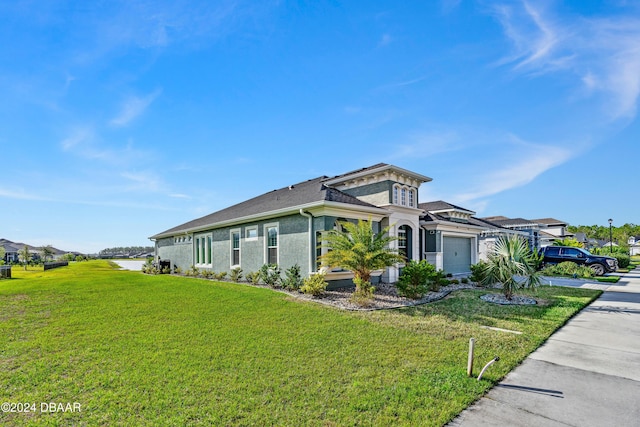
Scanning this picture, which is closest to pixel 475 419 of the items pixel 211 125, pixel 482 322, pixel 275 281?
pixel 482 322

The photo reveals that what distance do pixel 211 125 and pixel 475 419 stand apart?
543 inches

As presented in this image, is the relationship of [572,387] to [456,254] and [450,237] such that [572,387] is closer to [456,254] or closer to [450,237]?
[450,237]

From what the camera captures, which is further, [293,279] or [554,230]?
[554,230]

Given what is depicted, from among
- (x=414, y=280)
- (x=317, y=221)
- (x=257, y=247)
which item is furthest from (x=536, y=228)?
(x=257, y=247)

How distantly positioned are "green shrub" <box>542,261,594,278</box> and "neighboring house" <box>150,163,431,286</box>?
30.9 ft

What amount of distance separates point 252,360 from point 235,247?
42.4ft

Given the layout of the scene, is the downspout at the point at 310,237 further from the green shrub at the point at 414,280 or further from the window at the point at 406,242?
the window at the point at 406,242

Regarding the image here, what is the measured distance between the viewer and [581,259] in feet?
66.4

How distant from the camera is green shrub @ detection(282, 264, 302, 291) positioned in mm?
12023

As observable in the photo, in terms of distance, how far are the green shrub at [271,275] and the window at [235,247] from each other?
11.3ft

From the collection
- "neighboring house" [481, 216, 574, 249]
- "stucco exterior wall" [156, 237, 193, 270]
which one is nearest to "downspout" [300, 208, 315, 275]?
"stucco exterior wall" [156, 237, 193, 270]

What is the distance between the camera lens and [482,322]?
7.73 metres

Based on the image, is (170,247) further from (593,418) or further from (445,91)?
(593,418)

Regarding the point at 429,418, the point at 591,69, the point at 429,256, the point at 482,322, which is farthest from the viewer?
the point at 429,256
